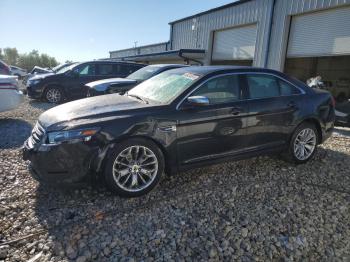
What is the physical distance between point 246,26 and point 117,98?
11.3 m

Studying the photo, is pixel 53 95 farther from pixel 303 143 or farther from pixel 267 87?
pixel 303 143

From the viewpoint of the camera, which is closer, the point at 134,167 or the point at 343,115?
the point at 134,167

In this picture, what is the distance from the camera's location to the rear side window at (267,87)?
420 cm

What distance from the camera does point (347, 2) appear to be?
30.7ft

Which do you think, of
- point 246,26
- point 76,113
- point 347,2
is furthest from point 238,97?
point 246,26

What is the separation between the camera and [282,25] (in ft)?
38.2

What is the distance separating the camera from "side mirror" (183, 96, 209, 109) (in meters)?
3.53

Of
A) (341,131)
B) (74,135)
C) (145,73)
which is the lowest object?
(341,131)

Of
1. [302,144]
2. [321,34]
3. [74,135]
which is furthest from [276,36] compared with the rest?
[74,135]

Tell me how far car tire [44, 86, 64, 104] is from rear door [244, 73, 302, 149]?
858cm

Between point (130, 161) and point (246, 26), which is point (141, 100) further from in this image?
point (246, 26)

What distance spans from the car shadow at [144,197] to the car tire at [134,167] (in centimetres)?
15

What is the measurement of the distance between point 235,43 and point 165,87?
1150 centimetres

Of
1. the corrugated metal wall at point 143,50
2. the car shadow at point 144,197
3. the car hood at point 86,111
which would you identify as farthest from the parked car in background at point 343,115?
the corrugated metal wall at point 143,50
